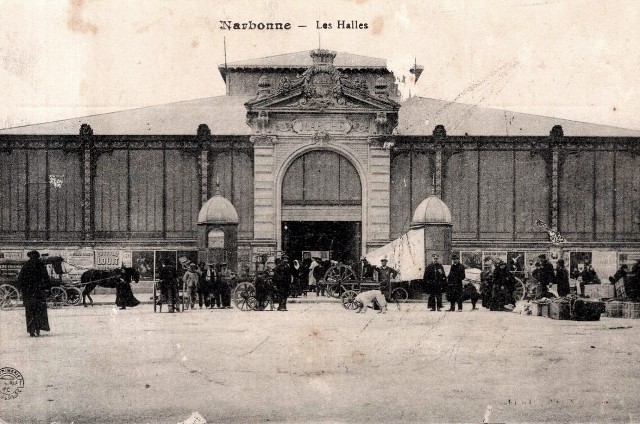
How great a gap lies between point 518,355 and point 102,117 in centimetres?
1976

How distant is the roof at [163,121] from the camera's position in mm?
26219

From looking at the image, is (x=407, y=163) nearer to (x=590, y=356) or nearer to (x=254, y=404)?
(x=590, y=356)

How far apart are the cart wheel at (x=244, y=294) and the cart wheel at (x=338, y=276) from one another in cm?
Answer: 275

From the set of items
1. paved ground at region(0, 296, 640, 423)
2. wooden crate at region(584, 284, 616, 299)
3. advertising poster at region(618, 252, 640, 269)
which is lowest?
paved ground at region(0, 296, 640, 423)

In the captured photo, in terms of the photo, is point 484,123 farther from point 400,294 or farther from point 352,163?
point 400,294

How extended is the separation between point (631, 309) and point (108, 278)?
1297 cm

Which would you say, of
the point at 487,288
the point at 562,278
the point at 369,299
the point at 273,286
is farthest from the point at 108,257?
the point at 562,278

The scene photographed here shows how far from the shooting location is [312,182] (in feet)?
84.6

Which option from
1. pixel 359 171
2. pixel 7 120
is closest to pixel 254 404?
pixel 7 120

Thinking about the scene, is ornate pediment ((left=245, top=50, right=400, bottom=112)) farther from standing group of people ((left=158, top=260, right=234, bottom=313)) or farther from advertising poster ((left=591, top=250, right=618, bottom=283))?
advertising poster ((left=591, top=250, right=618, bottom=283))

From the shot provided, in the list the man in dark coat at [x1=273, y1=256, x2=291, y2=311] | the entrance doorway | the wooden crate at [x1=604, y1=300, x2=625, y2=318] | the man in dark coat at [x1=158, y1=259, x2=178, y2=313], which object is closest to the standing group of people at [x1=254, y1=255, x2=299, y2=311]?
the man in dark coat at [x1=273, y1=256, x2=291, y2=311]

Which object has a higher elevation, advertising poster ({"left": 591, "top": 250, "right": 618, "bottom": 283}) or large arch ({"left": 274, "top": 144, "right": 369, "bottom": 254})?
large arch ({"left": 274, "top": 144, "right": 369, "bottom": 254})

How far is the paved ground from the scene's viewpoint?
9.04 meters

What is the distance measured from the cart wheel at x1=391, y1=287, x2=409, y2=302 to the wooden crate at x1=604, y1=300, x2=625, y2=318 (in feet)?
17.9
